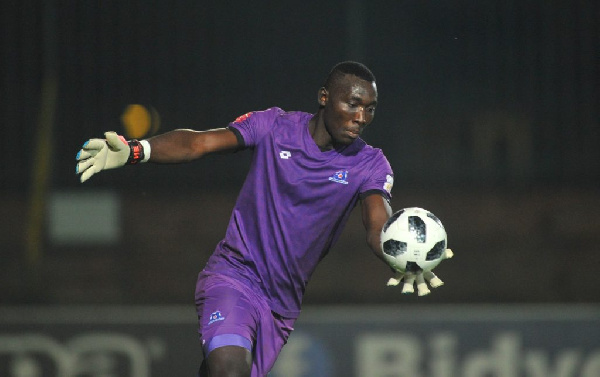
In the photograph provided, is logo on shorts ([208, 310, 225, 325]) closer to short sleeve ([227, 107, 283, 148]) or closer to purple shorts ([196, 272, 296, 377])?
purple shorts ([196, 272, 296, 377])

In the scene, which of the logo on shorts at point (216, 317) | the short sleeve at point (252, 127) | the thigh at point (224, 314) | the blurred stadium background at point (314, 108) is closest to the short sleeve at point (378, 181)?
the short sleeve at point (252, 127)

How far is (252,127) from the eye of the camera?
489 centimetres

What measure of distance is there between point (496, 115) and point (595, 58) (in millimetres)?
1229

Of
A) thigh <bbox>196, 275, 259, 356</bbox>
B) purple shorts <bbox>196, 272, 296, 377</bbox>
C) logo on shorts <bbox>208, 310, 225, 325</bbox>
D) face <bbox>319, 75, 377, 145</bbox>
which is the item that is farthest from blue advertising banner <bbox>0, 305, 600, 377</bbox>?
face <bbox>319, 75, 377, 145</bbox>

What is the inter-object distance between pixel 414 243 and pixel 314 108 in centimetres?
548

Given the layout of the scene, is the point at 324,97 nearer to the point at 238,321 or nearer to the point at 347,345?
the point at 238,321

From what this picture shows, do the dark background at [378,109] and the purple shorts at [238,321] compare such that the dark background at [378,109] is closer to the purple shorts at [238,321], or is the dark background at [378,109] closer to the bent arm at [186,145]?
the purple shorts at [238,321]

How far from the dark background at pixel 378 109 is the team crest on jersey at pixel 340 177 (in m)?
4.66

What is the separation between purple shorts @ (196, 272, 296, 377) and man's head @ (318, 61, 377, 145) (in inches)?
37.5

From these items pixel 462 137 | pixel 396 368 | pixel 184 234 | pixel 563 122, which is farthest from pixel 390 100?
pixel 396 368

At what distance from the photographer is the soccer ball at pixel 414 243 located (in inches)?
167

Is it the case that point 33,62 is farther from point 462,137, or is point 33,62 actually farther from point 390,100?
point 462,137

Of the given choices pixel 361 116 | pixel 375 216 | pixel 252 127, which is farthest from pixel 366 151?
pixel 252 127

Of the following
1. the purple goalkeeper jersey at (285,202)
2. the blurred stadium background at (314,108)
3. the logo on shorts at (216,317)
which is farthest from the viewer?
the blurred stadium background at (314,108)
